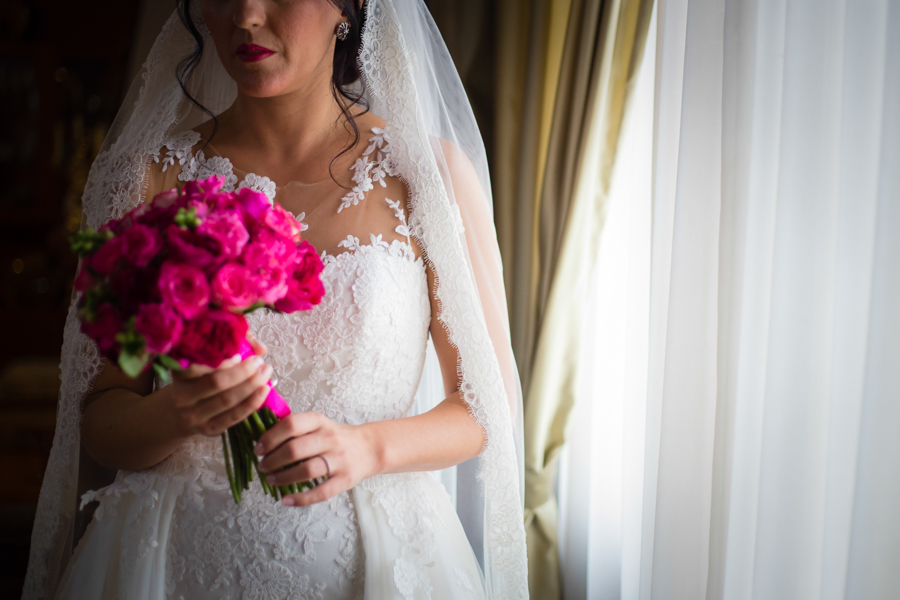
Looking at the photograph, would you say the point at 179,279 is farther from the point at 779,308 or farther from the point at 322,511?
the point at 779,308

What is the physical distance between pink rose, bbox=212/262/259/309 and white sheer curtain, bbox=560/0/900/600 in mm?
1014

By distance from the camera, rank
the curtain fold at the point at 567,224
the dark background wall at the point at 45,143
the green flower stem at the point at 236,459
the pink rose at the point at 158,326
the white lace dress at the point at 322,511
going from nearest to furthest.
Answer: the pink rose at the point at 158,326 → the green flower stem at the point at 236,459 → the white lace dress at the point at 322,511 → the curtain fold at the point at 567,224 → the dark background wall at the point at 45,143

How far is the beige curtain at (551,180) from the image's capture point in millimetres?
1688

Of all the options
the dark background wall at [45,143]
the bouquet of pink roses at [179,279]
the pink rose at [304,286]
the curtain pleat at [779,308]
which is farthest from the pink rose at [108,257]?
the dark background wall at [45,143]

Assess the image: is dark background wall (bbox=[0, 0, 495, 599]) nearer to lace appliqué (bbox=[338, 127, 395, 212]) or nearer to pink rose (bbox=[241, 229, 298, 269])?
lace appliqué (bbox=[338, 127, 395, 212])

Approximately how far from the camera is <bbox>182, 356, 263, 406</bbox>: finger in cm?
79

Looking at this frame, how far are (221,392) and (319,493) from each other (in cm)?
22

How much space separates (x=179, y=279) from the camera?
0.71m

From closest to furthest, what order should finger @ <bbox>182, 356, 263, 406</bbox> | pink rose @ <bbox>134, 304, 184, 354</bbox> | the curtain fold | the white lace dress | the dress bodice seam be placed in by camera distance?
1. pink rose @ <bbox>134, 304, 184, 354</bbox>
2. finger @ <bbox>182, 356, 263, 406</bbox>
3. the white lace dress
4. the dress bodice seam
5. the curtain fold

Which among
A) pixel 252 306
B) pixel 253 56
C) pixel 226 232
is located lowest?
pixel 252 306

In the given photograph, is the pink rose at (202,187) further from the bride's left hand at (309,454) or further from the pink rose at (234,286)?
the bride's left hand at (309,454)

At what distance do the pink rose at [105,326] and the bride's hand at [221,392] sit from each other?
0.33 ft

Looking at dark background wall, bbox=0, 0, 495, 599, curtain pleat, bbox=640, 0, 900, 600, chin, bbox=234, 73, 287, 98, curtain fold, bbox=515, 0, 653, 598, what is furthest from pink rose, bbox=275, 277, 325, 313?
dark background wall, bbox=0, 0, 495, 599

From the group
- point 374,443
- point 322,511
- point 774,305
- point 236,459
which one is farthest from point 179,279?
point 774,305
